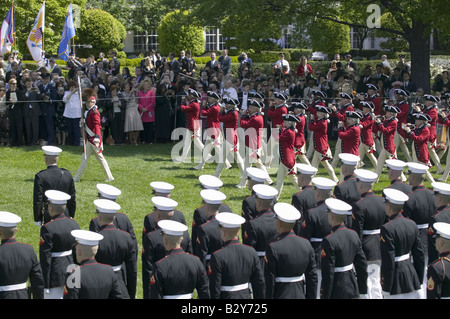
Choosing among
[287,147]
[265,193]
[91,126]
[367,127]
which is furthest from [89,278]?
[367,127]

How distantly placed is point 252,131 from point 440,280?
27.3ft

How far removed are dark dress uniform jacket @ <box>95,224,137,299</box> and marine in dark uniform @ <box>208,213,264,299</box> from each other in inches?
45.0

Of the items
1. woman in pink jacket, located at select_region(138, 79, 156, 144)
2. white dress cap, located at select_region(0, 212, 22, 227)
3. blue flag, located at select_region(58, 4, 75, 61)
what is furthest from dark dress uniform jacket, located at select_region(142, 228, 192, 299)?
woman in pink jacket, located at select_region(138, 79, 156, 144)

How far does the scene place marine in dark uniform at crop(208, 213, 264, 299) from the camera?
7.06 m

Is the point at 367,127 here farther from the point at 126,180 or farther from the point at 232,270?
the point at 232,270

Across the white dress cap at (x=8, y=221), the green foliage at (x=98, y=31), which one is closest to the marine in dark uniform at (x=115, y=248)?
the white dress cap at (x=8, y=221)

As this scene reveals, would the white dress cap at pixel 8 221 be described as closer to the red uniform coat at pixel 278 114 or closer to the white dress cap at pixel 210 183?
the white dress cap at pixel 210 183

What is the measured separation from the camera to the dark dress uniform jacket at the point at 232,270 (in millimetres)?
7059

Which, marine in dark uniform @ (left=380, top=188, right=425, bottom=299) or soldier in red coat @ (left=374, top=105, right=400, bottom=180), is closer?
marine in dark uniform @ (left=380, top=188, right=425, bottom=299)

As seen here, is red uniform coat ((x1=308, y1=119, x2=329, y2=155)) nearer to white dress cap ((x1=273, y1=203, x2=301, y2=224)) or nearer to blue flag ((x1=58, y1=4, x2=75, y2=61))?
blue flag ((x1=58, y1=4, x2=75, y2=61))

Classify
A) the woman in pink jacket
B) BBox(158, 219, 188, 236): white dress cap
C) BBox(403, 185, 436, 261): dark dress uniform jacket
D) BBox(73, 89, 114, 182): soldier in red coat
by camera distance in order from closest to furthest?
BBox(158, 219, 188, 236): white dress cap, BBox(403, 185, 436, 261): dark dress uniform jacket, BBox(73, 89, 114, 182): soldier in red coat, the woman in pink jacket

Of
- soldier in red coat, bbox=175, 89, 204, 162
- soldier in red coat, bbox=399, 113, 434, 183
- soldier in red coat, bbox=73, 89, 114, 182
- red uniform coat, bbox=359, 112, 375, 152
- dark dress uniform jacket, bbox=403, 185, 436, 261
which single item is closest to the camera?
dark dress uniform jacket, bbox=403, 185, 436, 261

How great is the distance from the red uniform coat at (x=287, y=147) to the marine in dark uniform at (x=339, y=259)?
570 centimetres

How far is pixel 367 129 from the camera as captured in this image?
16.0 metres
